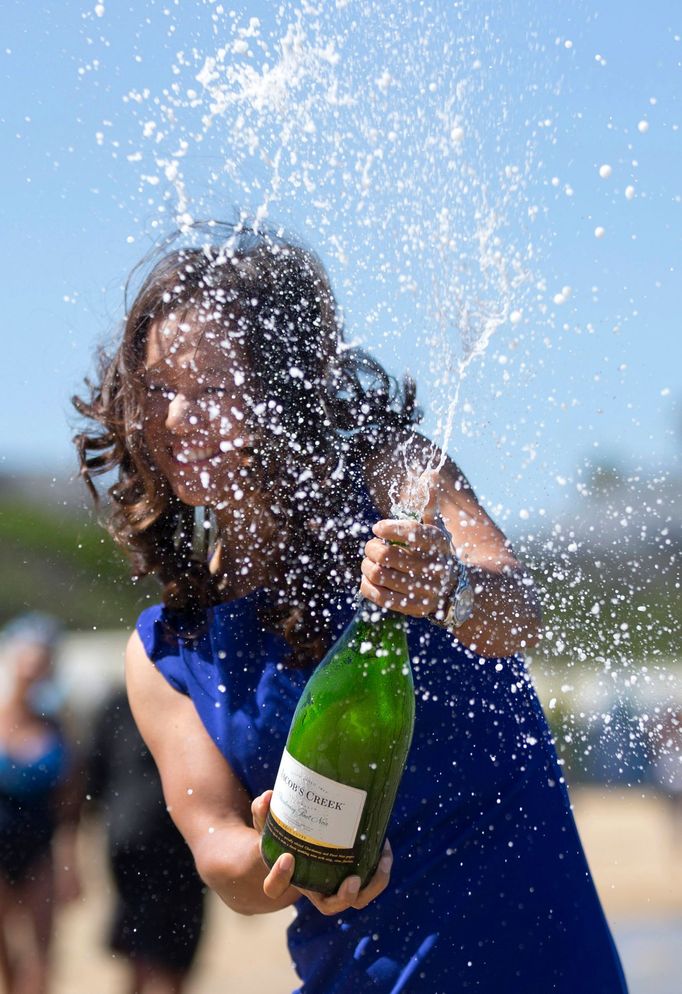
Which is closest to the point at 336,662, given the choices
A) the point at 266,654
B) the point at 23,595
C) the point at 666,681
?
the point at 266,654

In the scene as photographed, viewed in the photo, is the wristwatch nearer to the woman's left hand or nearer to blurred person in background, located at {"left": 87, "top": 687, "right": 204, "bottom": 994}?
the woman's left hand

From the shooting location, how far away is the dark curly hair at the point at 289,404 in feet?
5.33

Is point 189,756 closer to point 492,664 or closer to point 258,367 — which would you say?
point 492,664

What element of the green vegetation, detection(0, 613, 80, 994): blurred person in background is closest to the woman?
detection(0, 613, 80, 994): blurred person in background

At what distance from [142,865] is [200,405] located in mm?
2065

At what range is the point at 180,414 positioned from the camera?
1.61 metres

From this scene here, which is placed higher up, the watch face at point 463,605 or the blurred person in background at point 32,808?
the watch face at point 463,605

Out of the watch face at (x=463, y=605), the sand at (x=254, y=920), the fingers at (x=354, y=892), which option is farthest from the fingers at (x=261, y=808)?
the sand at (x=254, y=920)

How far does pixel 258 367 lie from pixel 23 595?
3.56 meters

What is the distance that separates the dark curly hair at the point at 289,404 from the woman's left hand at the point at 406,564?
323 mm

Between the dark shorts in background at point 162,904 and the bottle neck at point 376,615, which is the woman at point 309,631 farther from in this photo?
the dark shorts in background at point 162,904

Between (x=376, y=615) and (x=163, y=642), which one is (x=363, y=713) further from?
(x=163, y=642)

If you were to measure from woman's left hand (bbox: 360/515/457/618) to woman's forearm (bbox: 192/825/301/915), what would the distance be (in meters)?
0.44

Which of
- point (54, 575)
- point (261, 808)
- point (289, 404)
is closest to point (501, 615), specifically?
point (261, 808)
